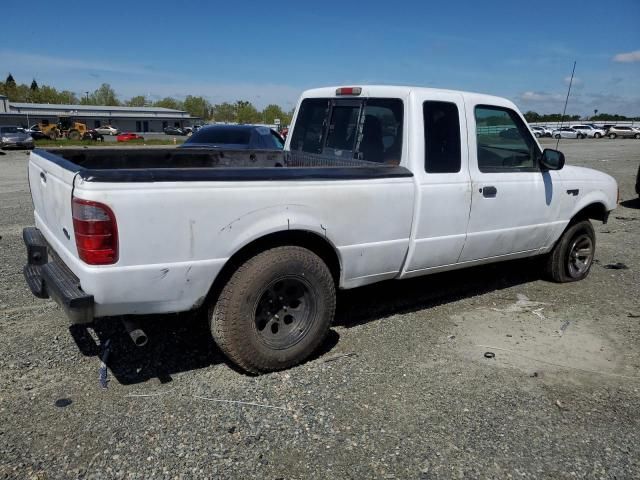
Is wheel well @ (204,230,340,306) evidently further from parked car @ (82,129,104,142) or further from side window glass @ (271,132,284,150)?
parked car @ (82,129,104,142)

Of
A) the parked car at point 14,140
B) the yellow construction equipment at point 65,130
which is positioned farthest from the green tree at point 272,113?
the parked car at point 14,140

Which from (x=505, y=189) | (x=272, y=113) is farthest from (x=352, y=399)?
(x=272, y=113)

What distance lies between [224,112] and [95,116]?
5450cm

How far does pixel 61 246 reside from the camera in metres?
3.48

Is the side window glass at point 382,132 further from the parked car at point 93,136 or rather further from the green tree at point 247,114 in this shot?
the green tree at point 247,114

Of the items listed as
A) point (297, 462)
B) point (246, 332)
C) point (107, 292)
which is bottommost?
point (297, 462)

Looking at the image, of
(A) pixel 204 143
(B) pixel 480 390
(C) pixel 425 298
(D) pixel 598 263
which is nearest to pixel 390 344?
(B) pixel 480 390

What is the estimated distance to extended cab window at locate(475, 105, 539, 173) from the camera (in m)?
4.75

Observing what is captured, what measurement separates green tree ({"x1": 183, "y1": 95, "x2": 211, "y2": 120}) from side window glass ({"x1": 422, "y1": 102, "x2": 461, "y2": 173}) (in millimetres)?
147461

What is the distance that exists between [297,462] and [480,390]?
144 centimetres

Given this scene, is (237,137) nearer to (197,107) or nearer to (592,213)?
(592,213)

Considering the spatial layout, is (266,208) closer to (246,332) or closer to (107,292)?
(246,332)

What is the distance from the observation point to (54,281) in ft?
10.8

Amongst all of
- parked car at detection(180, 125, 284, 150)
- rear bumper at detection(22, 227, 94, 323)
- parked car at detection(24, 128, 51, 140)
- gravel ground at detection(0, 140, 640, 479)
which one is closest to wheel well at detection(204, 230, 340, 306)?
gravel ground at detection(0, 140, 640, 479)
